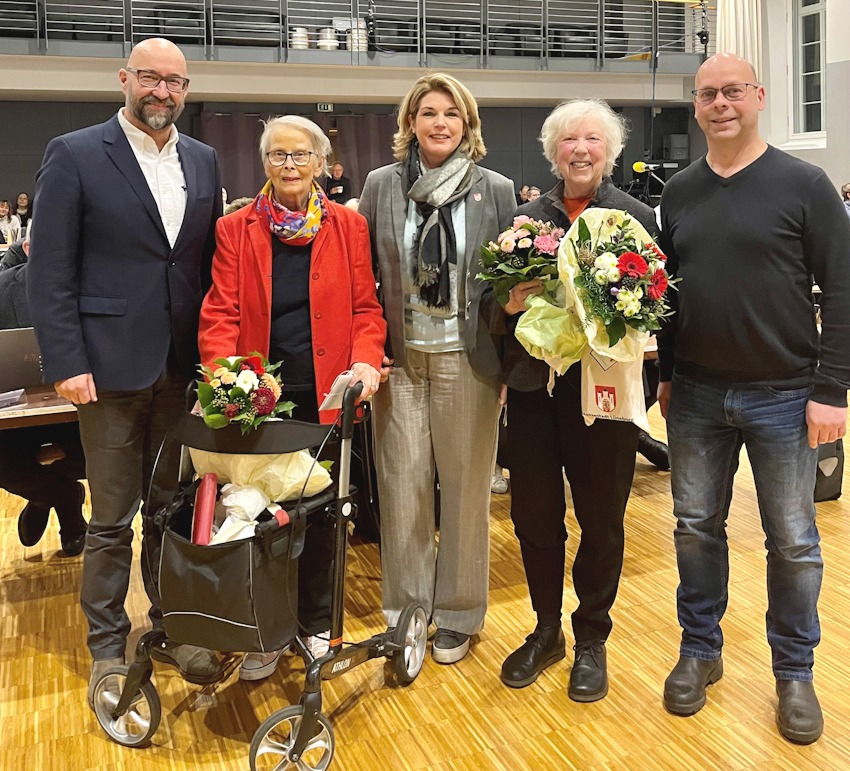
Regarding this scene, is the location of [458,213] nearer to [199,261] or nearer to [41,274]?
[199,261]

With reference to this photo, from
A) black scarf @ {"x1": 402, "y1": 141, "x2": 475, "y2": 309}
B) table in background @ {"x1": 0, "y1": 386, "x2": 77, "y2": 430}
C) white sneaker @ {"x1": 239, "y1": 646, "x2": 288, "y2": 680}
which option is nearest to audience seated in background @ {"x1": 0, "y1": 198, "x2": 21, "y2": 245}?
table in background @ {"x1": 0, "y1": 386, "x2": 77, "y2": 430}

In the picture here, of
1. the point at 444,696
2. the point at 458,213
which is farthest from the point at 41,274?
the point at 444,696

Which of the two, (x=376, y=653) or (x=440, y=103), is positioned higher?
(x=440, y=103)

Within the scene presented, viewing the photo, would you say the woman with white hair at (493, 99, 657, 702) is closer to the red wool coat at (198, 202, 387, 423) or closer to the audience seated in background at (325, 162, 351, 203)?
the red wool coat at (198, 202, 387, 423)

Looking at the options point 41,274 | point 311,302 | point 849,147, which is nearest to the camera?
point 41,274

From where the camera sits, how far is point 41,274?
249cm

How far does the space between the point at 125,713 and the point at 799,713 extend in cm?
181

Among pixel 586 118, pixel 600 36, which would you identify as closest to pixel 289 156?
pixel 586 118

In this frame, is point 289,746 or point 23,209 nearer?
point 289,746

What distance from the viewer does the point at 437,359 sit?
277 centimetres

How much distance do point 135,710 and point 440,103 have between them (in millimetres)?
1919

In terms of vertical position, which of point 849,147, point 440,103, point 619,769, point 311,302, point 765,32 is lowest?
point 619,769

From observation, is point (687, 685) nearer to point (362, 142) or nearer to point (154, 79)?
point (154, 79)

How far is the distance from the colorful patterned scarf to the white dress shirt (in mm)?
236
